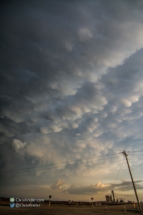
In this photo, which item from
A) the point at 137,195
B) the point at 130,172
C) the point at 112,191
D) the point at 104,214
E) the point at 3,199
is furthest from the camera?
the point at 112,191

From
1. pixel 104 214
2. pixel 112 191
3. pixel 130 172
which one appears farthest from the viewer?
pixel 112 191

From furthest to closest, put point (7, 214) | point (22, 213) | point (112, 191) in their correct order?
point (112, 191), point (22, 213), point (7, 214)

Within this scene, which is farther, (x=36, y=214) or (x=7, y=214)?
(x=36, y=214)

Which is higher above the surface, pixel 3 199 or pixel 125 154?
pixel 125 154

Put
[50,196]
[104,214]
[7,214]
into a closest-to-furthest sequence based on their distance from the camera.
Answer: [7,214], [104,214], [50,196]

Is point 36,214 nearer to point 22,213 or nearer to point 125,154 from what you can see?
point 22,213

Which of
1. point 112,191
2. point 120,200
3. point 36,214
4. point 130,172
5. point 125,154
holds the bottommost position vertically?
point 120,200

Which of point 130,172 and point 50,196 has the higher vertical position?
point 130,172

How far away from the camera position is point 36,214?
28.8 metres

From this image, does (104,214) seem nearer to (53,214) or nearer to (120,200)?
(53,214)

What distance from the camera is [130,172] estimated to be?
1298 inches

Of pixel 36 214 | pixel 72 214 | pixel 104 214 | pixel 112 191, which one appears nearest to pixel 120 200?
pixel 112 191

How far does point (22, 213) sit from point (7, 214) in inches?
117

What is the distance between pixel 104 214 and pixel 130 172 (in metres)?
12.0
